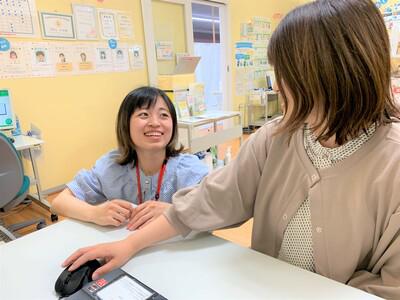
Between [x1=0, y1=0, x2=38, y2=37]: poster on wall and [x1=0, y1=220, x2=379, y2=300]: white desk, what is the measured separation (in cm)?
247

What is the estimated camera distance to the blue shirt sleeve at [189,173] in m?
1.20

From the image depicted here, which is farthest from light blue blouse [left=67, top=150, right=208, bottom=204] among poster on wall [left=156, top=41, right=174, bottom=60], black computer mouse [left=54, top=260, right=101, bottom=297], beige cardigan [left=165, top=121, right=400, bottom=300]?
poster on wall [left=156, top=41, right=174, bottom=60]

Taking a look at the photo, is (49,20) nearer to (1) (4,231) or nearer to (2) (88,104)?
(2) (88,104)

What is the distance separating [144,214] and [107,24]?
290 cm

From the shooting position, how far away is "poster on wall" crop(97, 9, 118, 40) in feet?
10.6

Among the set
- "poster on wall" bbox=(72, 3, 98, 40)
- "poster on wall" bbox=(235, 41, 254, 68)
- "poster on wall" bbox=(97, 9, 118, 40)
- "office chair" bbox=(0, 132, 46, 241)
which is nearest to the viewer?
"office chair" bbox=(0, 132, 46, 241)

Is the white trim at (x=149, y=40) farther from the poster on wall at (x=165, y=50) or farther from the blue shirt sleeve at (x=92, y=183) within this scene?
the blue shirt sleeve at (x=92, y=183)

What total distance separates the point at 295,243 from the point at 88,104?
294 cm

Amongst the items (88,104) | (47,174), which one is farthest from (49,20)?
(47,174)

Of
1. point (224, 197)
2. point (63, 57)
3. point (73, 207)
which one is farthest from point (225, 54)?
point (224, 197)

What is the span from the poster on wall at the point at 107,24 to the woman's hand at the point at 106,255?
299 centimetres

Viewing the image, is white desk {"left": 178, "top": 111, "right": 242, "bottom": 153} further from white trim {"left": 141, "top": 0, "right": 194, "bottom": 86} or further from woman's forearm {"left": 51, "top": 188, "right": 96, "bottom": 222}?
woman's forearm {"left": 51, "top": 188, "right": 96, "bottom": 222}

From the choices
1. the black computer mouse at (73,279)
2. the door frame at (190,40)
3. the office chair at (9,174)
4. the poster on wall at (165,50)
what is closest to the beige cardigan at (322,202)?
the black computer mouse at (73,279)

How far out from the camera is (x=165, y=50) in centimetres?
396
